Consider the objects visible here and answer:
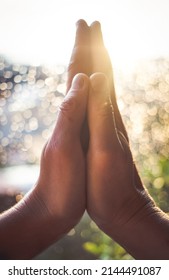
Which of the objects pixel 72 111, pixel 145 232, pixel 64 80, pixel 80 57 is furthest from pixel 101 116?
pixel 64 80

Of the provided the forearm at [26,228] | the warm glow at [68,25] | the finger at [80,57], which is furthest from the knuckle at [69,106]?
the warm glow at [68,25]

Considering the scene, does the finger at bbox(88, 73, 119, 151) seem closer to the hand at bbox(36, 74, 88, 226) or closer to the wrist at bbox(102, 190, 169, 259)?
the hand at bbox(36, 74, 88, 226)

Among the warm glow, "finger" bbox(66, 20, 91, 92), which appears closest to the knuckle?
"finger" bbox(66, 20, 91, 92)

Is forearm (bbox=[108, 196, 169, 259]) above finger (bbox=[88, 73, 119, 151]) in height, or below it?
below

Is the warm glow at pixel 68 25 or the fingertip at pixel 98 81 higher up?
the warm glow at pixel 68 25

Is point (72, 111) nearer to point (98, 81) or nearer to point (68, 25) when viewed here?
point (98, 81)

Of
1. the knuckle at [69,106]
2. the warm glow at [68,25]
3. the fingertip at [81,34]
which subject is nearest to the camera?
the knuckle at [69,106]

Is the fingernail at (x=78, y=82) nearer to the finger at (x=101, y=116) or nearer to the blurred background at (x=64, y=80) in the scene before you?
the finger at (x=101, y=116)

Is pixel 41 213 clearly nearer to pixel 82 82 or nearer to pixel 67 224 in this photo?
pixel 67 224

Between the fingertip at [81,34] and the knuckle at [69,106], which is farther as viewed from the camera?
the fingertip at [81,34]

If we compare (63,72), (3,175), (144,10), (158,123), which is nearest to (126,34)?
(144,10)
